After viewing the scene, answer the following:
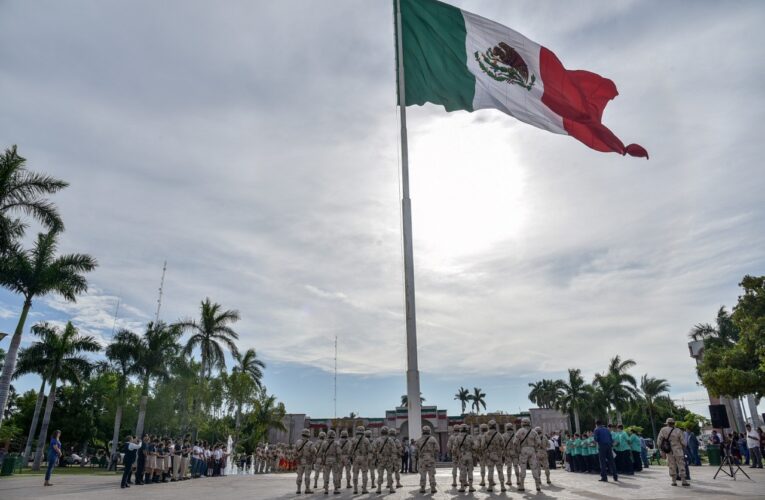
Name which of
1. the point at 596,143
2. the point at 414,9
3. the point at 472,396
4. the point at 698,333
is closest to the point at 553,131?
the point at 596,143

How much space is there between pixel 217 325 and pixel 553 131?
102 feet

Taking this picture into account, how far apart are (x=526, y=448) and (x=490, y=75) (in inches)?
442

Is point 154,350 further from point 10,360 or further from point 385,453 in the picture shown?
point 385,453

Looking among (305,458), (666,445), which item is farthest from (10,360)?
(666,445)

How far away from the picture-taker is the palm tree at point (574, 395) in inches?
2172

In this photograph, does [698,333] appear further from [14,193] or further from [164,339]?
[14,193]

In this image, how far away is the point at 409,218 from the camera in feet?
50.0

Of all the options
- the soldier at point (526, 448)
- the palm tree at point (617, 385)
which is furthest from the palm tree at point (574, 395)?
the soldier at point (526, 448)

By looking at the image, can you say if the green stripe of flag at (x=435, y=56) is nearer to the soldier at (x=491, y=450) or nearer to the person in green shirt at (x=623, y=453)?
the soldier at (x=491, y=450)

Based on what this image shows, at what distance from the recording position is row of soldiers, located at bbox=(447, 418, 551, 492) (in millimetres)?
13500

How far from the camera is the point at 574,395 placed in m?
55.9

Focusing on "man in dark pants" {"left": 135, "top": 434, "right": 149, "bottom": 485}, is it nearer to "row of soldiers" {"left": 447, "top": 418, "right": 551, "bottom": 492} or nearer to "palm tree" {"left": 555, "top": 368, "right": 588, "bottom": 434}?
"row of soldiers" {"left": 447, "top": 418, "right": 551, "bottom": 492}

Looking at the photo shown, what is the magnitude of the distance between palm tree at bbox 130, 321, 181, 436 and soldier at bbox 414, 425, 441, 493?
95.3 ft

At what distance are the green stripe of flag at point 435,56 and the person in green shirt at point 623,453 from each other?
526 inches
